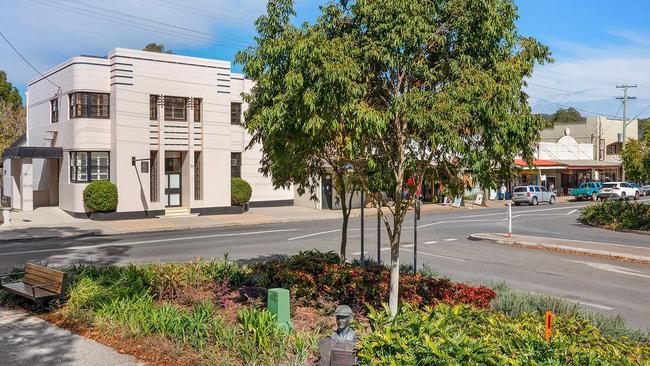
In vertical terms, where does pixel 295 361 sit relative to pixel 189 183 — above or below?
below

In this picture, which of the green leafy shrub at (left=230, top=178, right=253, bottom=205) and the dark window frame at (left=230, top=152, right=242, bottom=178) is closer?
the green leafy shrub at (left=230, top=178, right=253, bottom=205)

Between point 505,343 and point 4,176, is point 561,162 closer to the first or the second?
point 4,176

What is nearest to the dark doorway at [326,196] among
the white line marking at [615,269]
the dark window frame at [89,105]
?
the dark window frame at [89,105]

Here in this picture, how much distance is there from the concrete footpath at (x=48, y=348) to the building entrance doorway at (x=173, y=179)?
22197 millimetres

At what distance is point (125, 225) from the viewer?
26.4 meters

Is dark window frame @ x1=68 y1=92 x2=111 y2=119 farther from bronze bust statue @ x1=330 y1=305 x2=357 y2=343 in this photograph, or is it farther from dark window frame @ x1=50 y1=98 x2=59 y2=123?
bronze bust statue @ x1=330 y1=305 x2=357 y2=343

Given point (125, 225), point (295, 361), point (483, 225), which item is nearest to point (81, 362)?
point (295, 361)

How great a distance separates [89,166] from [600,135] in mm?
57539

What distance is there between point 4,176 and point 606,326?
36200 millimetres

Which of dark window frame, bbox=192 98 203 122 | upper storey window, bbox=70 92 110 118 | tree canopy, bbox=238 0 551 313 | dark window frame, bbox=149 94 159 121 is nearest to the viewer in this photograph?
tree canopy, bbox=238 0 551 313

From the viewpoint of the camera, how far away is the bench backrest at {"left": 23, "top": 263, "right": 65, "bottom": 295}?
978 centimetres

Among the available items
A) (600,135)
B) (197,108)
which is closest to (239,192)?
(197,108)

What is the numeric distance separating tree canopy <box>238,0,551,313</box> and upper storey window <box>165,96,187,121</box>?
75.5 feet

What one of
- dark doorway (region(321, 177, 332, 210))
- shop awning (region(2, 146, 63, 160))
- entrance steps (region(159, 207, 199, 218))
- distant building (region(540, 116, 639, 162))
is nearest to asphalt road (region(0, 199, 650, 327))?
entrance steps (region(159, 207, 199, 218))
